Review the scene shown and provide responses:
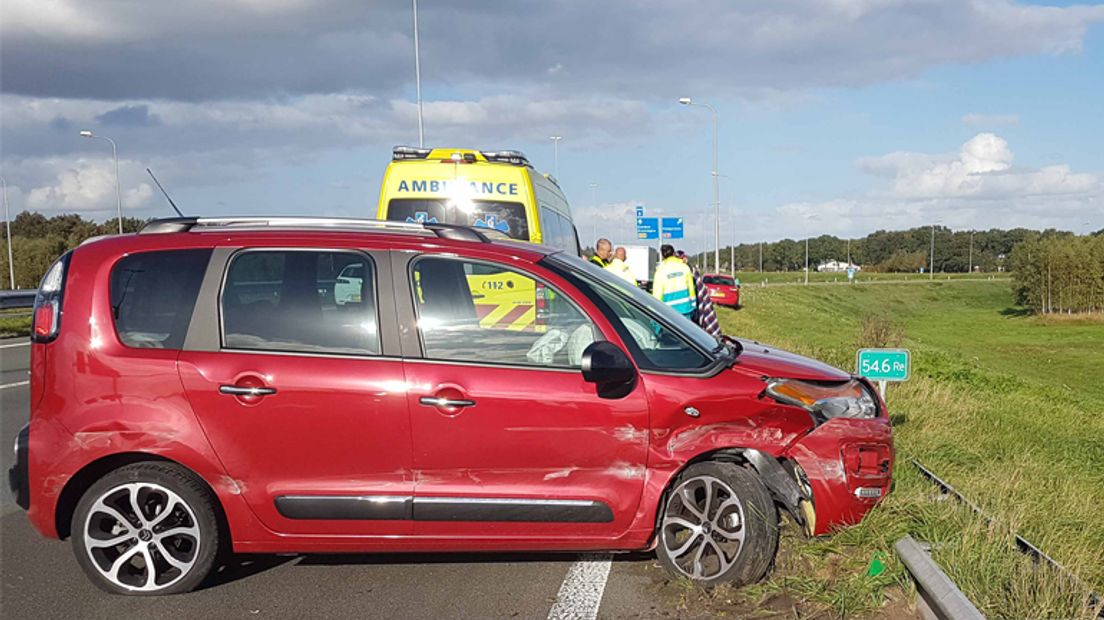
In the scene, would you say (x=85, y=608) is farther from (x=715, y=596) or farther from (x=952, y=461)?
(x=952, y=461)

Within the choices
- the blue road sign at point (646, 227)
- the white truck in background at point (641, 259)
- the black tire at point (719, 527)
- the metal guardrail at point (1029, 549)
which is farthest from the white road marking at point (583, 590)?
the white truck in background at point (641, 259)

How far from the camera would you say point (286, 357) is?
4.46 metres

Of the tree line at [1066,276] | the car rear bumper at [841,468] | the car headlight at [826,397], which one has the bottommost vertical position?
the tree line at [1066,276]

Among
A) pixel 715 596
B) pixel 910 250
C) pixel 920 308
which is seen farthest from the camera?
pixel 910 250

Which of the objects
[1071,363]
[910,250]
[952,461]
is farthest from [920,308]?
[910,250]

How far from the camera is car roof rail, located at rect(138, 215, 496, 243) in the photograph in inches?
189

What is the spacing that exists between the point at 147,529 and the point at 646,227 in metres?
33.9

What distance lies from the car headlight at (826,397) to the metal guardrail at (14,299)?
20243 mm

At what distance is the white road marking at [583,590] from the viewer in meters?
4.25

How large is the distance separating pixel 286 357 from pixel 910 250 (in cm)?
19306

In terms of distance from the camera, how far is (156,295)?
15.1 feet

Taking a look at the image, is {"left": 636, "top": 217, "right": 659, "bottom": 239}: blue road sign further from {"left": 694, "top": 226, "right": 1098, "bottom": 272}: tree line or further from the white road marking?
{"left": 694, "top": 226, "right": 1098, "bottom": 272}: tree line

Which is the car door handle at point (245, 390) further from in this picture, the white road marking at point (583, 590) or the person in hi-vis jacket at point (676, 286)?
the person in hi-vis jacket at point (676, 286)

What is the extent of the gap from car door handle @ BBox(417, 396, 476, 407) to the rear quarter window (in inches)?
48.5
